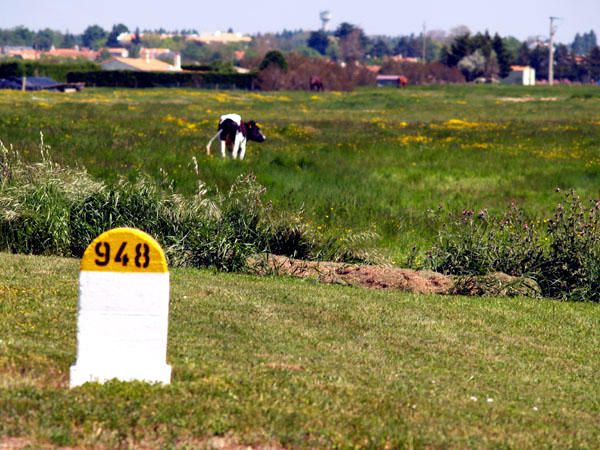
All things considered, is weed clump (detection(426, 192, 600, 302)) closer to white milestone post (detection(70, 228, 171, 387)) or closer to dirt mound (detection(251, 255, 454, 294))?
dirt mound (detection(251, 255, 454, 294))

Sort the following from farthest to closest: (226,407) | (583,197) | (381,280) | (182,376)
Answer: (583,197), (381,280), (182,376), (226,407)

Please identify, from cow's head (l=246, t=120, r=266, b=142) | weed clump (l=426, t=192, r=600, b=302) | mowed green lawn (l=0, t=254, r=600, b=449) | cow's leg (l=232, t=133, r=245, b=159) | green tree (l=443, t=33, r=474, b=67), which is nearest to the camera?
mowed green lawn (l=0, t=254, r=600, b=449)

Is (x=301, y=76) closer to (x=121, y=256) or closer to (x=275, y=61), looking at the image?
(x=275, y=61)

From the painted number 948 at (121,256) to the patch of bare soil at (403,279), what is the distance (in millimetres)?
7595

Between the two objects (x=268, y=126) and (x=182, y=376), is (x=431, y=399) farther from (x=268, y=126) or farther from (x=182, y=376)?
(x=268, y=126)

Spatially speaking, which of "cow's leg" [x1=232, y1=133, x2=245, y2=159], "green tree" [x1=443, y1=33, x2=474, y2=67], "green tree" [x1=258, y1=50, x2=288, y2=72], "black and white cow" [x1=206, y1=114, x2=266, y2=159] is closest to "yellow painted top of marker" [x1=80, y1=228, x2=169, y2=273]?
"black and white cow" [x1=206, y1=114, x2=266, y2=159]

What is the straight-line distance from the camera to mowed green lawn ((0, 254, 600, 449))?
329 inches

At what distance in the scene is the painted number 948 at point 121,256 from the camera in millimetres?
8820

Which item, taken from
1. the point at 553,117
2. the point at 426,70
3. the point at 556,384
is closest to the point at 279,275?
the point at 556,384

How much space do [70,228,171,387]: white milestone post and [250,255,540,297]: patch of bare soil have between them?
7346 millimetres

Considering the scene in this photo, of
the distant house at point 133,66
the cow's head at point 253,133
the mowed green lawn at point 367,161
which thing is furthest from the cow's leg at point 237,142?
the distant house at point 133,66

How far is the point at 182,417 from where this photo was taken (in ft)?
27.7

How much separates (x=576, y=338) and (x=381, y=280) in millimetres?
3728

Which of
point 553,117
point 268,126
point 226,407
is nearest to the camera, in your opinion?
point 226,407
